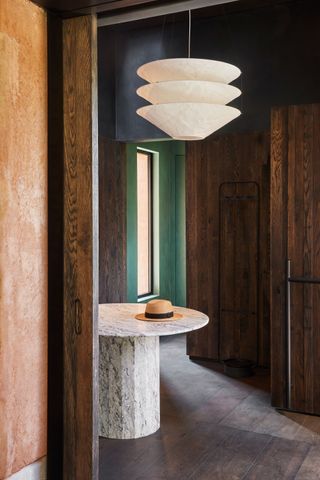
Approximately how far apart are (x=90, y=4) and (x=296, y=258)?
2.31 meters

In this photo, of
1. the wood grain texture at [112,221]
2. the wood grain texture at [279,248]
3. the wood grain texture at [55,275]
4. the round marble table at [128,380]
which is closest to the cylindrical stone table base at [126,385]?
the round marble table at [128,380]

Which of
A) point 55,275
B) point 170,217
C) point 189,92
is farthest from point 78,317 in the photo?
point 170,217

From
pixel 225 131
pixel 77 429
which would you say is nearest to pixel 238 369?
pixel 225 131

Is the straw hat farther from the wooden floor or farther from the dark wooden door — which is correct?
the dark wooden door

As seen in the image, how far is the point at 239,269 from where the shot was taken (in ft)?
17.4

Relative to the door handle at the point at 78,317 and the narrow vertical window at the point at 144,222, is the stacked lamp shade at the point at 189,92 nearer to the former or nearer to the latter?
the door handle at the point at 78,317

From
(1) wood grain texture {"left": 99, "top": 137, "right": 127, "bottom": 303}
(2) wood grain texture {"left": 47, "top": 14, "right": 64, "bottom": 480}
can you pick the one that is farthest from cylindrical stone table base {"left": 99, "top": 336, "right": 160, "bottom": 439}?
(1) wood grain texture {"left": 99, "top": 137, "right": 127, "bottom": 303}

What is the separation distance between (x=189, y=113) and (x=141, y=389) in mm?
1701

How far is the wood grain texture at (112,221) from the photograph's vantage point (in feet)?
17.5

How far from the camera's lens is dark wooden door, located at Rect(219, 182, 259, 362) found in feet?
17.1

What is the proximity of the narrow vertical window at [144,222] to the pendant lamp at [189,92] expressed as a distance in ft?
12.1

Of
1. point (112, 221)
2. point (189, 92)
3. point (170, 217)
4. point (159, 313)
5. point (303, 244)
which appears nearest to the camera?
point (189, 92)

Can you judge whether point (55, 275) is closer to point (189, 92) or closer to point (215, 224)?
point (189, 92)

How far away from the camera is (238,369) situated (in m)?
4.97
